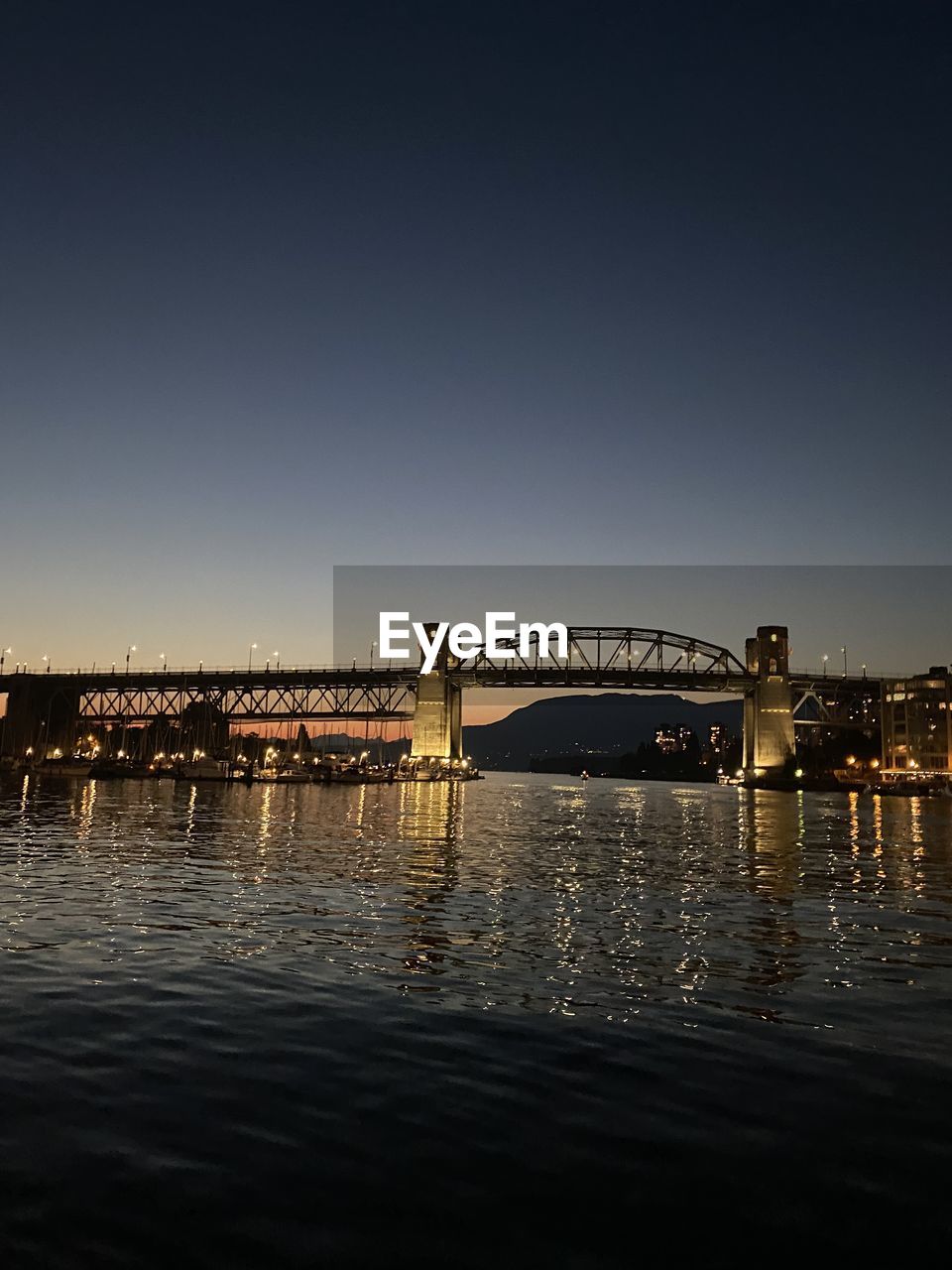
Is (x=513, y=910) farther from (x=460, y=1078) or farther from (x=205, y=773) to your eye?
(x=205, y=773)

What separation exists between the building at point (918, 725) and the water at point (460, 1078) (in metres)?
151

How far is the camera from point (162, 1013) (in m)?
13.1

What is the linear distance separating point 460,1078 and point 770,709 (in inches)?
7447

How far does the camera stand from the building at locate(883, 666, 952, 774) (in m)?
161

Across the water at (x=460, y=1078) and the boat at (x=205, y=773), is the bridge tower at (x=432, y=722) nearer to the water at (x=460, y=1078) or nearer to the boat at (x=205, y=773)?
the boat at (x=205, y=773)

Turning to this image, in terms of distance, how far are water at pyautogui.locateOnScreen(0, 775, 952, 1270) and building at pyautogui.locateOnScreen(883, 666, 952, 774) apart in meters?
151

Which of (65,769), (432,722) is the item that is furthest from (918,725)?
(65,769)

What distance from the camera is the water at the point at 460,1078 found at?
731 centimetres

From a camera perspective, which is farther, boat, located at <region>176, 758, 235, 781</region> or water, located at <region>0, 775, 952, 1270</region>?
boat, located at <region>176, 758, 235, 781</region>

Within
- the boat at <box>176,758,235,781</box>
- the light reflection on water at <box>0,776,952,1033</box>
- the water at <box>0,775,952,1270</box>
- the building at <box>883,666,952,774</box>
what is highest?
the building at <box>883,666,952,774</box>

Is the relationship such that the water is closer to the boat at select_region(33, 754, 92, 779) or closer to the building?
the boat at select_region(33, 754, 92, 779)

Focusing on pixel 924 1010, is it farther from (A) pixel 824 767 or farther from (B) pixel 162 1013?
(A) pixel 824 767

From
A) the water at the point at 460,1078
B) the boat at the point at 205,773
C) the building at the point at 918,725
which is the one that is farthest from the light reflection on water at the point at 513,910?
the building at the point at 918,725

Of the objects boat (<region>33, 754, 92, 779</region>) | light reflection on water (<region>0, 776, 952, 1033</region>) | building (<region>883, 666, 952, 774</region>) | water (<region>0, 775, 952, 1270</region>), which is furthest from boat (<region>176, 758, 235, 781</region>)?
water (<region>0, 775, 952, 1270</region>)
